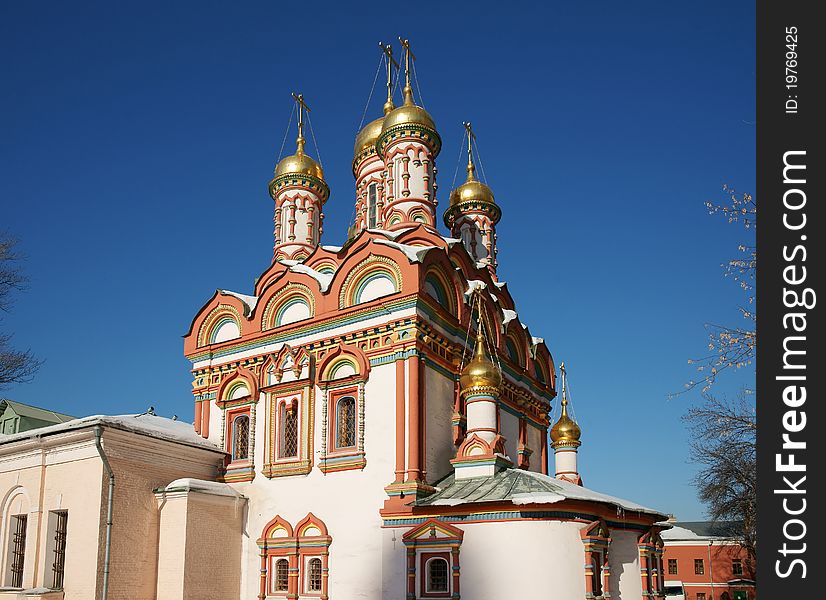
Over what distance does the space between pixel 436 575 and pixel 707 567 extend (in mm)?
24105

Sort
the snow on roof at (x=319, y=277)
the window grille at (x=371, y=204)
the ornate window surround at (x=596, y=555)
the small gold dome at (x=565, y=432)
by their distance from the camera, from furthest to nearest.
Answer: the window grille at (x=371, y=204)
the small gold dome at (x=565, y=432)
the snow on roof at (x=319, y=277)
the ornate window surround at (x=596, y=555)

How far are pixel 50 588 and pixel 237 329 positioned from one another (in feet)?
17.2

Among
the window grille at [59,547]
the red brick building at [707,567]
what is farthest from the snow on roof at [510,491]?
the red brick building at [707,567]

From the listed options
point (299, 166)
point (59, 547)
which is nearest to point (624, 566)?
point (59, 547)

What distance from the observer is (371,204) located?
1862cm

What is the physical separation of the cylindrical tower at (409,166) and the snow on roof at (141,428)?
5.67 metres

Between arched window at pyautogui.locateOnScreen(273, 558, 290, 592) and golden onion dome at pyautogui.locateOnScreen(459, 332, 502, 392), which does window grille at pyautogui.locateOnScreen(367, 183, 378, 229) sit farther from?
arched window at pyautogui.locateOnScreen(273, 558, 290, 592)

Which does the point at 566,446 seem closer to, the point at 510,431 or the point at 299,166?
the point at 510,431

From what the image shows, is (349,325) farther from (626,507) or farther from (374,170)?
(374,170)

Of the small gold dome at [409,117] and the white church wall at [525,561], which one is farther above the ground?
the small gold dome at [409,117]

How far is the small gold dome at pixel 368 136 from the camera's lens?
62.1 ft

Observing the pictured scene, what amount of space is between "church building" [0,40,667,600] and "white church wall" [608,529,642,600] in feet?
0.07

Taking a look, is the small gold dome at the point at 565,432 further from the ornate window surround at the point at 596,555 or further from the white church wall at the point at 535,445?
the ornate window surround at the point at 596,555
